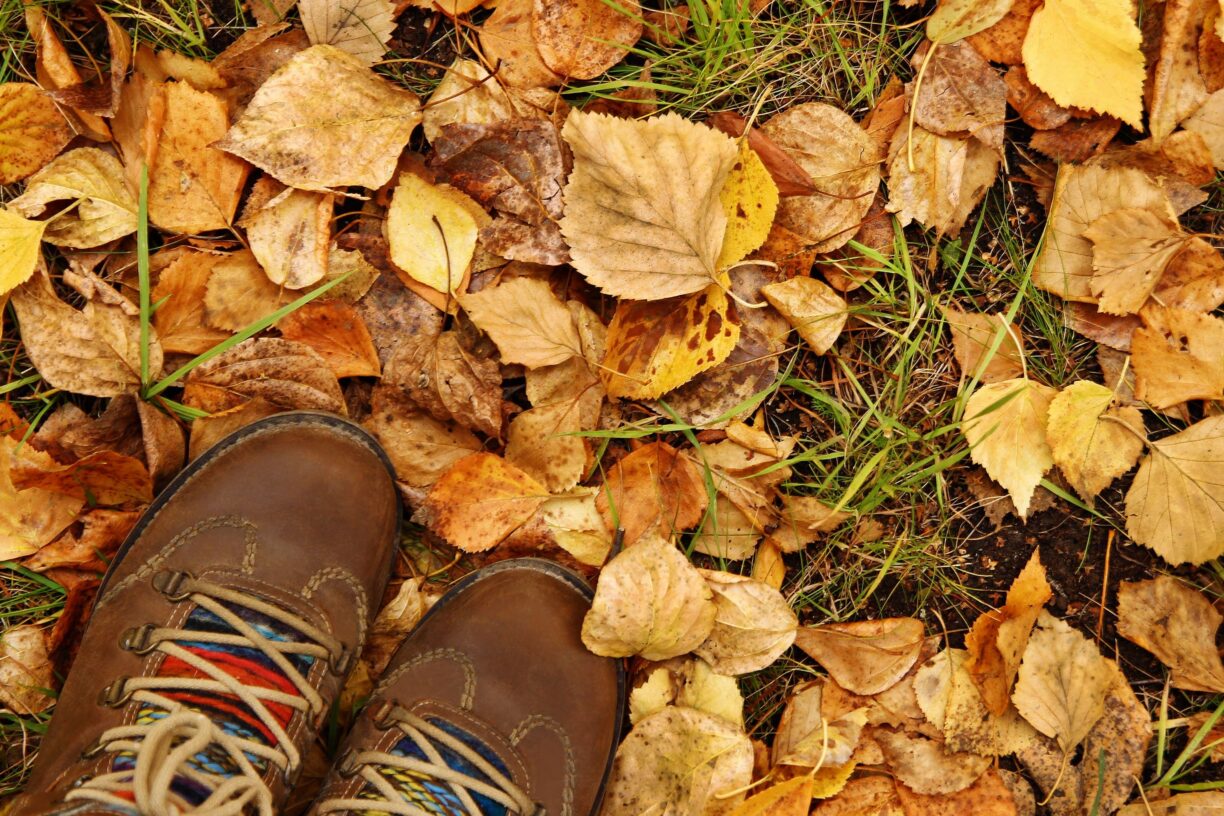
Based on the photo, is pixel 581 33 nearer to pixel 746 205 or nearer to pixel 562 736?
pixel 746 205

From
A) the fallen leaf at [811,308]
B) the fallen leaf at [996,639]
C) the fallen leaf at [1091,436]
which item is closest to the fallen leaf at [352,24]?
the fallen leaf at [811,308]

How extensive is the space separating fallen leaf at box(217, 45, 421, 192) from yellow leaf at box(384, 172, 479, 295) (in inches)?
2.0

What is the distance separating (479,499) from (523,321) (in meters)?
0.30

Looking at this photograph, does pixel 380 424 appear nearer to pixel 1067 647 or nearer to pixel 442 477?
pixel 442 477

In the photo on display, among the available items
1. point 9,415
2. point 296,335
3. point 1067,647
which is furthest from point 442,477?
point 1067,647

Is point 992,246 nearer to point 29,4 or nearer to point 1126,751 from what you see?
point 1126,751

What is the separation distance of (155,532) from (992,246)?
1490mm

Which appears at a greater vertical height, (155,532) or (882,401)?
(882,401)

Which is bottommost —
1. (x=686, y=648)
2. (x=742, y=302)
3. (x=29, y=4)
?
(x=686, y=648)

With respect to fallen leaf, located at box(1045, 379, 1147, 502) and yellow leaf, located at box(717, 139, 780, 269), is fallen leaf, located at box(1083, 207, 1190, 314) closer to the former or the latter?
fallen leaf, located at box(1045, 379, 1147, 502)

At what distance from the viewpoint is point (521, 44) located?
1497 millimetres

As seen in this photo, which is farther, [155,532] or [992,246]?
[992,246]

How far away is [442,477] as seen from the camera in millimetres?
1470

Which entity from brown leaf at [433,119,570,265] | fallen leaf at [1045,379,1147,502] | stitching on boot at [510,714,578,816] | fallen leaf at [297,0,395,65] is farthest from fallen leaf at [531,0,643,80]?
stitching on boot at [510,714,578,816]
